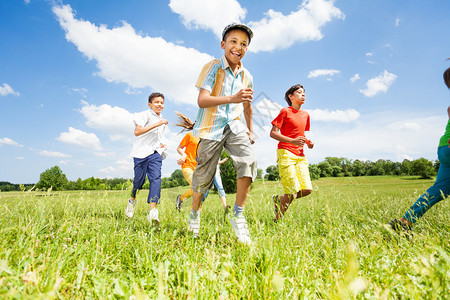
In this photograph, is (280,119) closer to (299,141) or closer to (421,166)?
(299,141)

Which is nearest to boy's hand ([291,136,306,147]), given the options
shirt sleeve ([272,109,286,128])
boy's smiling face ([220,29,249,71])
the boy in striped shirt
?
shirt sleeve ([272,109,286,128])

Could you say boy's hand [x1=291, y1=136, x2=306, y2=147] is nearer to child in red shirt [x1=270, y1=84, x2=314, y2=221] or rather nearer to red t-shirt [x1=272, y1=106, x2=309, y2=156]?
child in red shirt [x1=270, y1=84, x2=314, y2=221]

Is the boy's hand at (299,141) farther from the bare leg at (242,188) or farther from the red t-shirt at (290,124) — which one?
the bare leg at (242,188)

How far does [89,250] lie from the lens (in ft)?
6.40

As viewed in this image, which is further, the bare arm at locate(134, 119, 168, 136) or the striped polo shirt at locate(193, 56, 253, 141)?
the bare arm at locate(134, 119, 168, 136)

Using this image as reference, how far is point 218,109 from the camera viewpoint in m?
3.10

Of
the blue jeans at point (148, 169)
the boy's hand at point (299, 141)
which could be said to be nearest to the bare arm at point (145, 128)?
the blue jeans at point (148, 169)

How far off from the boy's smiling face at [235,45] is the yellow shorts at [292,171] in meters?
2.07

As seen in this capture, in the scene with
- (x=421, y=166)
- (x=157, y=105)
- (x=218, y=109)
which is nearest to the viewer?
(x=218, y=109)

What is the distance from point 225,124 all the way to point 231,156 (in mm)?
407

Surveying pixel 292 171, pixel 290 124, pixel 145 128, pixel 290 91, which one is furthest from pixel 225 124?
pixel 290 91

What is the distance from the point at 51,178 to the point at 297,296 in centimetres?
5581

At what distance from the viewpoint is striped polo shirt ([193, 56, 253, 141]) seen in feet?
9.87

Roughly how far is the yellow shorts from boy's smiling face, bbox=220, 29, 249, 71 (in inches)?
81.6
